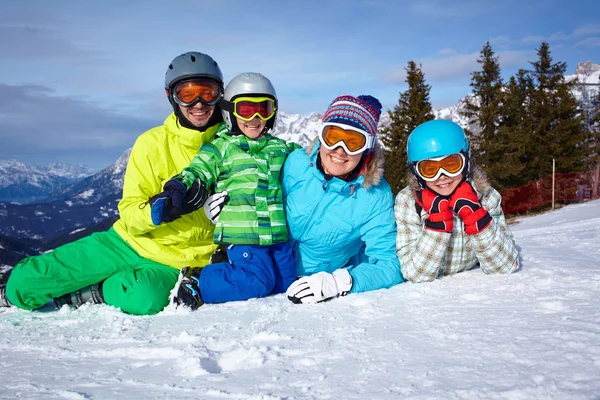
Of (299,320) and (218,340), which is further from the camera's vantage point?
(299,320)

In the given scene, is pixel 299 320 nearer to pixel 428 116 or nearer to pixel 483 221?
pixel 483 221

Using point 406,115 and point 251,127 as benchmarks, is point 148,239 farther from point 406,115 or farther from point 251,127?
point 406,115

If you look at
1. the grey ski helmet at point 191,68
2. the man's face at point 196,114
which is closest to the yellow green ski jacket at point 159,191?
the man's face at point 196,114

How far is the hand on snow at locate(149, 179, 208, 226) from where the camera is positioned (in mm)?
3418

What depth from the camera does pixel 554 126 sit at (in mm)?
30047

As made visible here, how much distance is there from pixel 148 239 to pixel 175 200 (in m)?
0.81

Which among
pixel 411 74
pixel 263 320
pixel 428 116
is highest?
pixel 411 74

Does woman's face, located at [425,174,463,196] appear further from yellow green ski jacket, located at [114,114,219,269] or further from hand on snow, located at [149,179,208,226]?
yellow green ski jacket, located at [114,114,219,269]

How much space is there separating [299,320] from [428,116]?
23329 mm

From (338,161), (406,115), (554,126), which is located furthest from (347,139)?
(554,126)

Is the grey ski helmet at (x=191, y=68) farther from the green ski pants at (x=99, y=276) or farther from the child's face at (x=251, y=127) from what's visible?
the green ski pants at (x=99, y=276)

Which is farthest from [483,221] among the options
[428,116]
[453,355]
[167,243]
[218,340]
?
[428,116]

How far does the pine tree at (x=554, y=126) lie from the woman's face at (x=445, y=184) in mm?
29205

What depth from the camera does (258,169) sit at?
12.8ft
